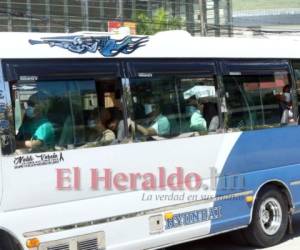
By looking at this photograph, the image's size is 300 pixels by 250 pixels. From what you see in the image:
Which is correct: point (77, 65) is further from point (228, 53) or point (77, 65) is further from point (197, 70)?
point (228, 53)

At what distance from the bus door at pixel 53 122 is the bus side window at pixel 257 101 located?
2050mm

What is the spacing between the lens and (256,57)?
29.5 ft

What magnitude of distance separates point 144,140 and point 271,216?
2.97 m

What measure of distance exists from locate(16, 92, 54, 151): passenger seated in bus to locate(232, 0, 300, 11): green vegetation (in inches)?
2363

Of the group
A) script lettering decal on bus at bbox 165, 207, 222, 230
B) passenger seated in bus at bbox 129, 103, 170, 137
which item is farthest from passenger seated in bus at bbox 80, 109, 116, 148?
script lettering decal on bus at bbox 165, 207, 222, 230

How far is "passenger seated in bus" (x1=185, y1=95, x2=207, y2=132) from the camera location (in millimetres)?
7941

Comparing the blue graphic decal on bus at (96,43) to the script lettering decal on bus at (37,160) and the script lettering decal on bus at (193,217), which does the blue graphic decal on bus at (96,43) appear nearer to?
the script lettering decal on bus at (37,160)

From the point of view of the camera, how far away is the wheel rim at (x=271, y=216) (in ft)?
29.8

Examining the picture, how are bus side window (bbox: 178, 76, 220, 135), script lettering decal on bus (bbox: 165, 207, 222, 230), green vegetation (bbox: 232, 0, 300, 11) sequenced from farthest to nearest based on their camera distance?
green vegetation (bbox: 232, 0, 300, 11), bus side window (bbox: 178, 76, 220, 135), script lettering decal on bus (bbox: 165, 207, 222, 230)

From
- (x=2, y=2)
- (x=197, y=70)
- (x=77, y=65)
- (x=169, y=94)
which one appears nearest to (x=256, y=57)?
(x=197, y=70)

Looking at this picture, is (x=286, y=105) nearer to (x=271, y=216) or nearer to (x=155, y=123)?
(x=271, y=216)

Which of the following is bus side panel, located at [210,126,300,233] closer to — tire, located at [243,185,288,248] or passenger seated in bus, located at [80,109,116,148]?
tire, located at [243,185,288,248]

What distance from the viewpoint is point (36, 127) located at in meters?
6.34

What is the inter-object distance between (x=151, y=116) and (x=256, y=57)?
7.67 feet
